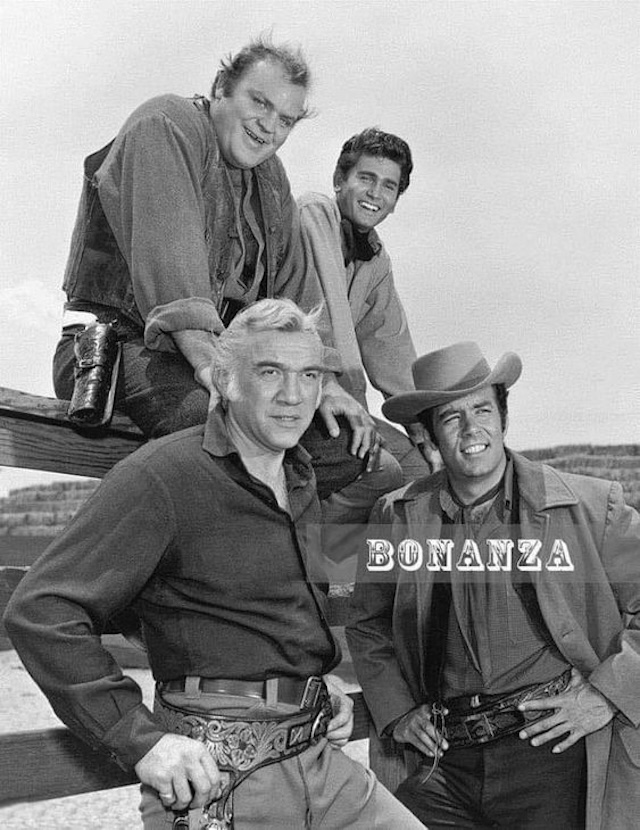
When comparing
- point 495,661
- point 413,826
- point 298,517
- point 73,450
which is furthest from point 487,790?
point 73,450

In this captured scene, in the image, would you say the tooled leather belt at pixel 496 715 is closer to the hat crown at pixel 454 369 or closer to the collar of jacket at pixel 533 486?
the collar of jacket at pixel 533 486

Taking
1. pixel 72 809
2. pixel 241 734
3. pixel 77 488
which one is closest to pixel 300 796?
pixel 241 734

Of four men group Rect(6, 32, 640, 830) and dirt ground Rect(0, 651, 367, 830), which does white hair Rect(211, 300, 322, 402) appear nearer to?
four men group Rect(6, 32, 640, 830)

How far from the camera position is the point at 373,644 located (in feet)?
10.2

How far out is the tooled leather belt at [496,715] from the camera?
9.25 ft

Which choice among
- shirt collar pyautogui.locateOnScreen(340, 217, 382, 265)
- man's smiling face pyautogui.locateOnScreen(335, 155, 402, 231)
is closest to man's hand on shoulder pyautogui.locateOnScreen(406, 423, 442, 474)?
shirt collar pyautogui.locateOnScreen(340, 217, 382, 265)

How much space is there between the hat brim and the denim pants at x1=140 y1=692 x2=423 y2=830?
1.14 m

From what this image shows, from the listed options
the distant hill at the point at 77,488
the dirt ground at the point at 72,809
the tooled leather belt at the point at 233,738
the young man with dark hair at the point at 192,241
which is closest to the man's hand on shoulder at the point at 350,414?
the young man with dark hair at the point at 192,241

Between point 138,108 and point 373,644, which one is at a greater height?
point 138,108

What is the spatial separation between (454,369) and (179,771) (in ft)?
5.17

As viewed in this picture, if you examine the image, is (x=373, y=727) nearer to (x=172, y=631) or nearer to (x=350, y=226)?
(x=172, y=631)

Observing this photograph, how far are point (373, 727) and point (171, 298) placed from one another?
5.01 feet

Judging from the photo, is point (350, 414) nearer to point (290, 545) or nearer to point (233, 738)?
point (290, 545)

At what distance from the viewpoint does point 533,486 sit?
2984mm
